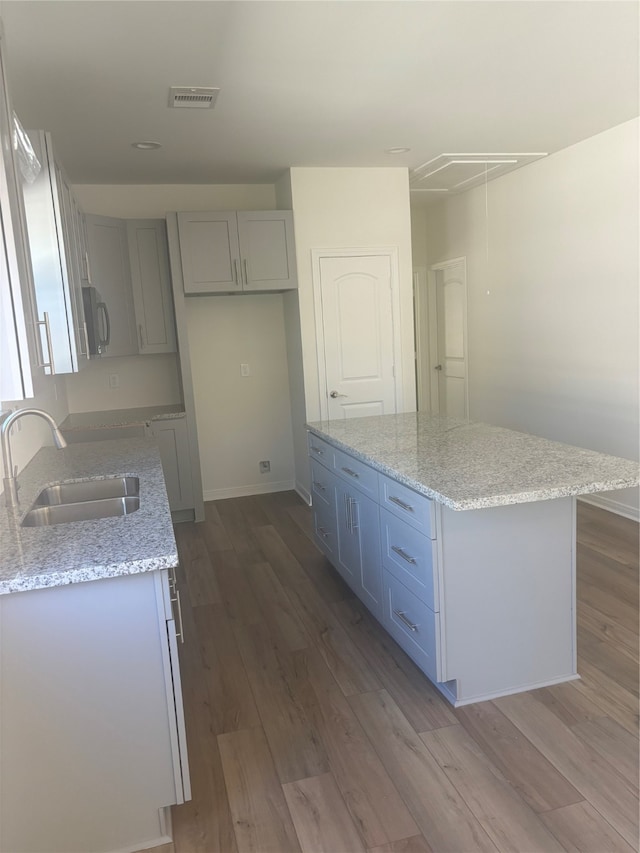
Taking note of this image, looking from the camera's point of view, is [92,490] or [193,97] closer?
[92,490]

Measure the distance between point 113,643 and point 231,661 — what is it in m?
1.25

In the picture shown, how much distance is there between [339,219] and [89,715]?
13.3 feet

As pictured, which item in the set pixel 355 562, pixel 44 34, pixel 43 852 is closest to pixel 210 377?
pixel 355 562

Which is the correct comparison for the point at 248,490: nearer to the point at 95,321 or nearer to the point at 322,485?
the point at 322,485

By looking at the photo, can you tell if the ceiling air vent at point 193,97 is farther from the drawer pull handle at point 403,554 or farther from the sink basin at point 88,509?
the drawer pull handle at point 403,554

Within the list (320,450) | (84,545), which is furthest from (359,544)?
(84,545)

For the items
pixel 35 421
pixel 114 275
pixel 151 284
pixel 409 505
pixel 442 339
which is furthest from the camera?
pixel 442 339

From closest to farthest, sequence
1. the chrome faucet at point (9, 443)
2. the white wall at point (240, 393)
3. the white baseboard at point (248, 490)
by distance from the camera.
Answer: the chrome faucet at point (9, 443) < the white wall at point (240, 393) < the white baseboard at point (248, 490)

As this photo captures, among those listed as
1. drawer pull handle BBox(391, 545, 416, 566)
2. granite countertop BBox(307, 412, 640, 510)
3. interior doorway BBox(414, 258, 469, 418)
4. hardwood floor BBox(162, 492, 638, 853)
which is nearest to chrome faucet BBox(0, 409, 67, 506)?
hardwood floor BBox(162, 492, 638, 853)

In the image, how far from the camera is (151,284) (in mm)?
4887

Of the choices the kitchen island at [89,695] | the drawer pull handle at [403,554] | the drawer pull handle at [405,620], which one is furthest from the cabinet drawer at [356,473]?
the kitchen island at [89,695]

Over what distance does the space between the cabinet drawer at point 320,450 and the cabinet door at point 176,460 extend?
139cm

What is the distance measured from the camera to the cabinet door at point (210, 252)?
15.3 ft

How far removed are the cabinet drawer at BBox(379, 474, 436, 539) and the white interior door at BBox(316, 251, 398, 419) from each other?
240cm
